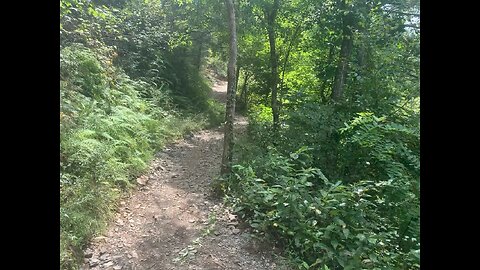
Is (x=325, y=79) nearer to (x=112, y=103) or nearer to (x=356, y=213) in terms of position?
(x=112, y=103)

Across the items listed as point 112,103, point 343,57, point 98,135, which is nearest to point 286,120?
point 343,57

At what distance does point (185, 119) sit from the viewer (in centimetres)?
1365

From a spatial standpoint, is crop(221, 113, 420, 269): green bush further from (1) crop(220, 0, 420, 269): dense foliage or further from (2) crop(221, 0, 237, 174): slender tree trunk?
(2) crop(221, 0, 237, 174): slender tree trunk

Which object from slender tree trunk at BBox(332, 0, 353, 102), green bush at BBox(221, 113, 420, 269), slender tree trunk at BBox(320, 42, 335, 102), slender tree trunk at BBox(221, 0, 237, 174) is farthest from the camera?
slender tree trunk at BBox(320, 42, 335, 102)

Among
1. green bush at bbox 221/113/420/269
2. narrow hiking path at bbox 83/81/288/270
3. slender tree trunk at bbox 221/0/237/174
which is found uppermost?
Answer: slender tree trunk at bbox 221/0/237/174

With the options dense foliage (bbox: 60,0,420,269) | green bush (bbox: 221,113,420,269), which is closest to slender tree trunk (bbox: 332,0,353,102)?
dense foliage (bbox: 60,0,420,269)

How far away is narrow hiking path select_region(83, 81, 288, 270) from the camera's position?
4.72m

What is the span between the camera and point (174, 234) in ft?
18.3

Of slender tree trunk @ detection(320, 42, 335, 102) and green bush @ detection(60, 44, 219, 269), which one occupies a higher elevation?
slender tree trunk @ detection(320, 42, 335, 102)

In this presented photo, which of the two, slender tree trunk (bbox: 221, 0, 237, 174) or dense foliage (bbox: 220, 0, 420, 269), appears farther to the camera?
slender tree trunk (bbox: 221, 0, 237, 174)

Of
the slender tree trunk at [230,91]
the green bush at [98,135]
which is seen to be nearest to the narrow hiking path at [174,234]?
the green bush at [98,135]

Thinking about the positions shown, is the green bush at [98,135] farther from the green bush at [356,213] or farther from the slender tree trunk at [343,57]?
the slender tree trunk at [343,57]
